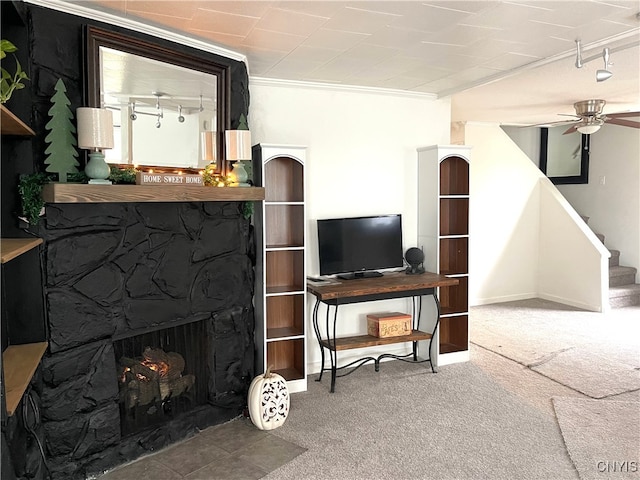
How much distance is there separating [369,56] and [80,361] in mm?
2484

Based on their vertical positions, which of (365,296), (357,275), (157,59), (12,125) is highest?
(157,59)

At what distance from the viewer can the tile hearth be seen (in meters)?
2.68

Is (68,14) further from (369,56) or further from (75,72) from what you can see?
(369,56)

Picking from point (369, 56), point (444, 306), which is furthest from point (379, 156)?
point (444, 306)

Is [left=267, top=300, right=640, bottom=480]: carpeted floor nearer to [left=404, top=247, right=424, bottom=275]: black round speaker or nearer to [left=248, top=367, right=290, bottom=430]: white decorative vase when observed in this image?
[left=248, top=367, right=290, bottom=430]: white decorative vase

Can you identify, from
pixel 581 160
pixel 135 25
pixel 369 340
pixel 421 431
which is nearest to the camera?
pixel 135 25

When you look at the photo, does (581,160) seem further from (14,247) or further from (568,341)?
(14,247)

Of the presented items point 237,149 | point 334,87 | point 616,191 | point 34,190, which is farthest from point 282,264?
point 616,191

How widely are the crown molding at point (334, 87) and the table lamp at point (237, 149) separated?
870mm

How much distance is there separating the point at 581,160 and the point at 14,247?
7.30 meters

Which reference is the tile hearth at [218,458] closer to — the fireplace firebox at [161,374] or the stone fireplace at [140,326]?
the stone fireplace at [140,326]

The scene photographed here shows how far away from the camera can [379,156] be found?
4.37 metres

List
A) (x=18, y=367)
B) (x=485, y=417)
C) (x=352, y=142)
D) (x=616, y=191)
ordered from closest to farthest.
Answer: (x=18, y=367), (x=485, y=417), (x=352, y=142), (x=616, y=191)

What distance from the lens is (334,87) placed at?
4129 mm
